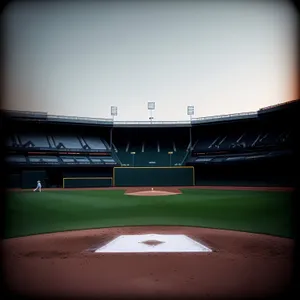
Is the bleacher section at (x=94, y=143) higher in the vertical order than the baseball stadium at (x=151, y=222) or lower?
higher

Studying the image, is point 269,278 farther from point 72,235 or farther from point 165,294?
point 72,235

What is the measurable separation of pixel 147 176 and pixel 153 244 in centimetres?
2599

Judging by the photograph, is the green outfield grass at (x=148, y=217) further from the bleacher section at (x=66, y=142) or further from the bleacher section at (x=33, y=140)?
the bleacher section at (x=66, y=142)

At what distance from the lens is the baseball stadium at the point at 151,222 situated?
5148mm

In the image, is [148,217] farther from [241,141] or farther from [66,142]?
[66,142]

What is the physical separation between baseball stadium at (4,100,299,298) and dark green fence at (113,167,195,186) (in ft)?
0.37

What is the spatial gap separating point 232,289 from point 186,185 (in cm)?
3073

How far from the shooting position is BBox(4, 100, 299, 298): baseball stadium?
5.15m

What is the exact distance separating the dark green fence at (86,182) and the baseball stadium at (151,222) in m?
0.11

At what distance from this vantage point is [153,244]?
8.39m

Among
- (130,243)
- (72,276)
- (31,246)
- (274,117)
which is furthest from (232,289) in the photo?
(274,117)

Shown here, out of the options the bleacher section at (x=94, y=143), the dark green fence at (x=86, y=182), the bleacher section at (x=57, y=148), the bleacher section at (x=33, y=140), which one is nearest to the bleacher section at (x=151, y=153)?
the bleacher section at (x=57, y=148)

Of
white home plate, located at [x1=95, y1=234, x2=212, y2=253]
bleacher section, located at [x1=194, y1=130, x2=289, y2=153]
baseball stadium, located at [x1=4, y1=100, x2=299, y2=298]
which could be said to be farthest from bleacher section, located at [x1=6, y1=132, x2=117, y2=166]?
white home plate, located at [x1=95, y1=234, x2=212, y2=253]

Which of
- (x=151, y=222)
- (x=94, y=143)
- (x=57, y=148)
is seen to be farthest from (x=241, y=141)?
(x=151, y=222)
